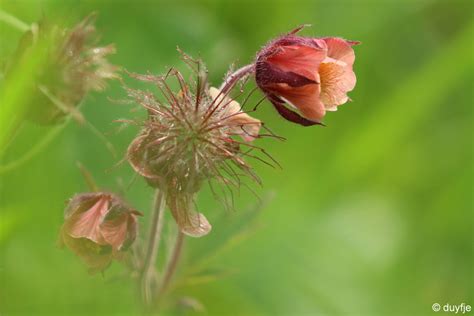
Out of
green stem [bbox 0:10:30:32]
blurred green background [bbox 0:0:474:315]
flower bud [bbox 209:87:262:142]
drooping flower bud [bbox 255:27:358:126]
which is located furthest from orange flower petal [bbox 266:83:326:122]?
green stem [bbox 0:10:30:32]

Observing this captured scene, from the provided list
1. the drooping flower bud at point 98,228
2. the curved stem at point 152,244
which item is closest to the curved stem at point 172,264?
the curved stem at point 152,244

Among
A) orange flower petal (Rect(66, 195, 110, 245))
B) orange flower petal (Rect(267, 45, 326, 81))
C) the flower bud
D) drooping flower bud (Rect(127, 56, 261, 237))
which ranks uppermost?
orange flower petal (Rect(267, 45, 326, 81))

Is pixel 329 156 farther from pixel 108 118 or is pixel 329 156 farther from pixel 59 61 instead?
pixel 59 61

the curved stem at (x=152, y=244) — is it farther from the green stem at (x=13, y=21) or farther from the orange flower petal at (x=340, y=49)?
the green stem at (x=13, y=21)

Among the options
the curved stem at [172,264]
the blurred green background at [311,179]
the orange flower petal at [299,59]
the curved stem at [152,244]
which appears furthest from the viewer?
the blurred green background at [311,179]

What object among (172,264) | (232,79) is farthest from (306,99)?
(172,264)

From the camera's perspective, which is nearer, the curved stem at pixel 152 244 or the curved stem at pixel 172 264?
the curved stem at pixel 152 244

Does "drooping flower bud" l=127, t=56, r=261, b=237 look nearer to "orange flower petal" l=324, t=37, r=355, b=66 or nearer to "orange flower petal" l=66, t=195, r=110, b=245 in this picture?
"orange flower petal" l=66, t=195, r=110, b=245

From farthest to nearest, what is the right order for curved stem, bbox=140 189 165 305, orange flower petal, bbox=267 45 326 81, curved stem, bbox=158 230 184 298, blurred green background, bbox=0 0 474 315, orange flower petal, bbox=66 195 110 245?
blurred green background, bbox=0 0 474 315, curved stem, bbox=158 230 184 298, curved stem, bbox=140 189 165 305, orange flower petal, bbox=66 195 110 245, orange flower petal, bbox=267 45 326 81
